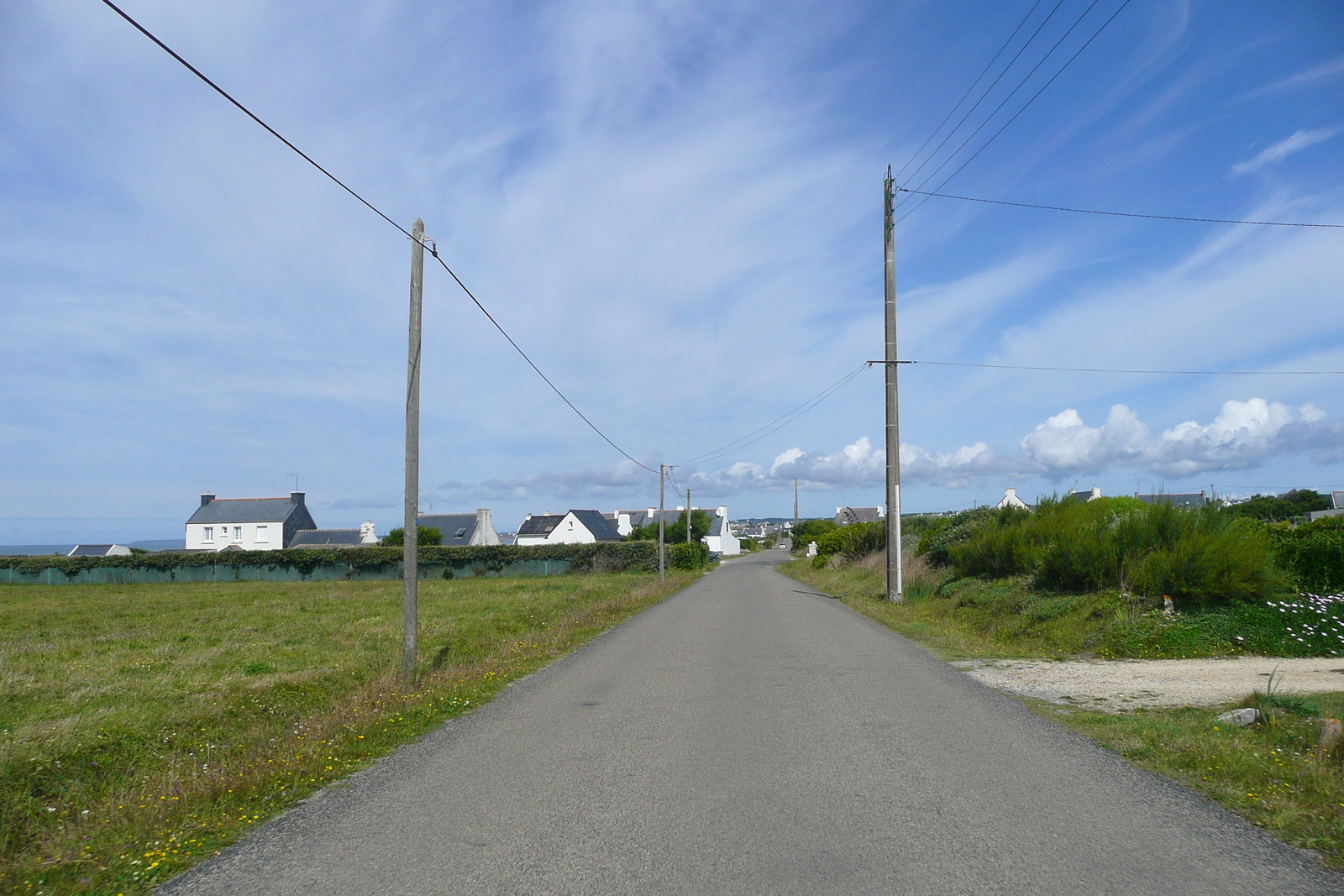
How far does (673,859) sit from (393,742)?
4.08 meters

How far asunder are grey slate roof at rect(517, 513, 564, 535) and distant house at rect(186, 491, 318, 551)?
77.9 ft

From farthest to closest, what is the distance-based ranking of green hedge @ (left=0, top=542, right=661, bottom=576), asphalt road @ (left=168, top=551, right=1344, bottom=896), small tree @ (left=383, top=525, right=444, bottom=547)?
small tree @ (left=383, top=525, right=444, bottom=547)
green hedge @ (left=0, top=542, right=661, bottom=576)
asphalt road @ (left=168, top=551, right=1344, bottom=896)

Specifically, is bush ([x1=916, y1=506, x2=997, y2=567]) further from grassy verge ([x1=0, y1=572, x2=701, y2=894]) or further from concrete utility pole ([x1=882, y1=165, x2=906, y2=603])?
grassy verge ([x1=0, y1=572, x2=701, y2=894])

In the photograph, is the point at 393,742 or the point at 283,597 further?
the point at 283,597

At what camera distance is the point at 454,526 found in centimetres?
8019

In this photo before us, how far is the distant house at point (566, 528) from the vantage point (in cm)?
9169

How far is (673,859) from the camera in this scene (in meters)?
4.55

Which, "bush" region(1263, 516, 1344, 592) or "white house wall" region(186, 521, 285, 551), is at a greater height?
"bush" region(1263, 516, 1344, 592)

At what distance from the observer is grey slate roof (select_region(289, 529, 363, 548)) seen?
80.4 m

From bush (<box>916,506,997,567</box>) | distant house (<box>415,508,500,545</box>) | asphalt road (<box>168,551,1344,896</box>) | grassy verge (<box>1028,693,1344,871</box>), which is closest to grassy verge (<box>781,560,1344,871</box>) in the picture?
grassy verge (<box>1028,693,1344,871</box>)

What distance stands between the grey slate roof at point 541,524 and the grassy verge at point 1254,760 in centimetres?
8695

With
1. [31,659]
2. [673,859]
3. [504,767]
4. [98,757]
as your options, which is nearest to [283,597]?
[31,659]

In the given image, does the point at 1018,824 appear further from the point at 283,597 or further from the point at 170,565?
the point at 170,565

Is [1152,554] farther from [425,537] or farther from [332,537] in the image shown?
[332,537]
